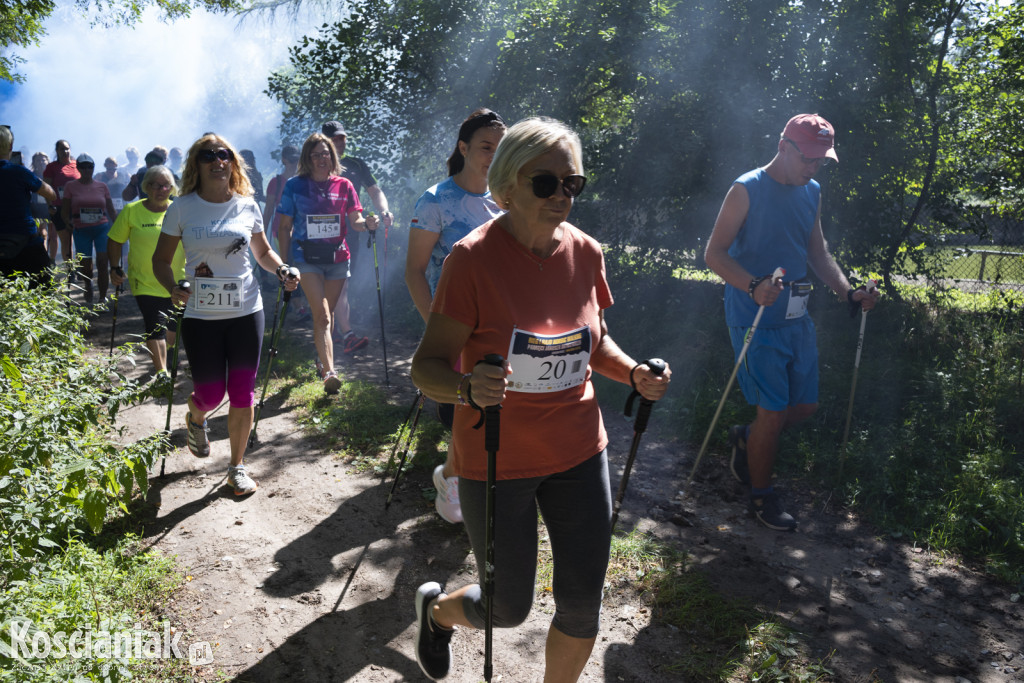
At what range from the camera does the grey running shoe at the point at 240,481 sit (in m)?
4.80

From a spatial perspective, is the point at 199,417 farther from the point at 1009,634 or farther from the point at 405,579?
the point at 1009,634

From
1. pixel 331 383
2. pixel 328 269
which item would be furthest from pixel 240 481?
pixel 328 269

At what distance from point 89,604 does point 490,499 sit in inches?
85.3

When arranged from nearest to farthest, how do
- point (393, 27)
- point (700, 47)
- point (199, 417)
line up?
1. point (199, 417)
2. point (700, 47)
3. point (393, 27)

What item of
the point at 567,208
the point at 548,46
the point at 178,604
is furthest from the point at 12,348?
the point at 548,46

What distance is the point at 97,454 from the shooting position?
321 centimetres

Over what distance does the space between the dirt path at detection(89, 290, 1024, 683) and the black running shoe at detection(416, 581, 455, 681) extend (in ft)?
1.00

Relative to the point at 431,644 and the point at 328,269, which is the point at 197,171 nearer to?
the point at 328,269

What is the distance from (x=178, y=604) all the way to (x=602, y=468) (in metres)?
2.35

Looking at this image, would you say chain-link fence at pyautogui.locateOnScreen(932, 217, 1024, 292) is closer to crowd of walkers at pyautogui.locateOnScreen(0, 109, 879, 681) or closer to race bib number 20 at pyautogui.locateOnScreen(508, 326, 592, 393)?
crowd of walkers at pyautogui.locateOnScreen(0, 109, 879, 681)

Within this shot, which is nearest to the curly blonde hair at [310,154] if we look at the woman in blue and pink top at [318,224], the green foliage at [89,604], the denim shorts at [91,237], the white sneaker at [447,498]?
the woman in blue and pink top at [318,224]

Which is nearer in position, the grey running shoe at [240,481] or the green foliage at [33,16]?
the grey running shoe at [240,481]

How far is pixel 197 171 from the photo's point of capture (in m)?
4.53

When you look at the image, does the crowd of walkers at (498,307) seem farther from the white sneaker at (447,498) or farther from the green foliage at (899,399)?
the green foliage at (899,399)
